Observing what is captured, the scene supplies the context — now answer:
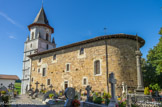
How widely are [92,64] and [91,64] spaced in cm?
17

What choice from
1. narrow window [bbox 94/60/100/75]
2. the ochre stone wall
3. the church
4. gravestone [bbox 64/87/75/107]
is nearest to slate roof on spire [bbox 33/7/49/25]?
the church

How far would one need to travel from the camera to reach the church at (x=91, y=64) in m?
17.8

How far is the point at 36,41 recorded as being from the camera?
30.4 meters

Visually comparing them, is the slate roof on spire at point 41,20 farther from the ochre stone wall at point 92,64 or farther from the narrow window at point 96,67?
the narrow window at point 96,67

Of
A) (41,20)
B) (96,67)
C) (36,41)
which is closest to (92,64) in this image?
(96,67)

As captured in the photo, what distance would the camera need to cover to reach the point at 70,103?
9.44 m

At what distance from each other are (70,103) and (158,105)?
585 cm

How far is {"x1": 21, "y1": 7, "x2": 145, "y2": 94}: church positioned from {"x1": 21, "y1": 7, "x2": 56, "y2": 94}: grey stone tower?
99.7 inches

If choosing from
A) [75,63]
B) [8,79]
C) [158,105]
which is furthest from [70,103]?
[8,79]

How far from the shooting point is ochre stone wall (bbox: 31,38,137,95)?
1769 centimetres

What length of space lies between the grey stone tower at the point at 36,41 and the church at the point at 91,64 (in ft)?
8.31

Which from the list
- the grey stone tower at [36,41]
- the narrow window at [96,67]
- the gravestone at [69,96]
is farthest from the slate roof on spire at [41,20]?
the gravestone at [69,96]

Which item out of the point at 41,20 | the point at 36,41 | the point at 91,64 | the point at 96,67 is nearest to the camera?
the point at 96,67

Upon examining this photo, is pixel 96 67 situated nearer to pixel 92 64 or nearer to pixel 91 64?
pixel 92 64
